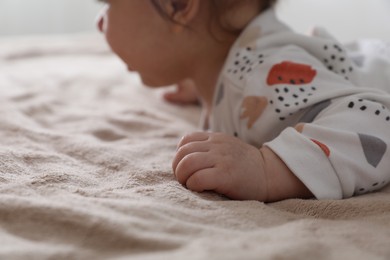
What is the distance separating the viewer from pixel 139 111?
1.03 meters

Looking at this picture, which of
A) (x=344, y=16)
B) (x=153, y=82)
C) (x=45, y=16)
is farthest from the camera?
(x=45, y=16)

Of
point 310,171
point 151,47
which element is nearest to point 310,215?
point 310,171

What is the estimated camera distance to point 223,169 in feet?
1.99

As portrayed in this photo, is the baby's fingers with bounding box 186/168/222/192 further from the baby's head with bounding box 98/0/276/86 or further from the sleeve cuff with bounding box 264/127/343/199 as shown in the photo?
the baby's head with bounding box 98/0/276/86

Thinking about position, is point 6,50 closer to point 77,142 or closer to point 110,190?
point 77,142

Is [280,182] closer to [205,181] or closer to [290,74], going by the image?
[205,181]

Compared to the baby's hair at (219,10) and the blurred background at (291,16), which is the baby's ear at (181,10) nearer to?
the baby's hair at (219,10)

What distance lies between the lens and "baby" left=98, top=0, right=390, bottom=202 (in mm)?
616

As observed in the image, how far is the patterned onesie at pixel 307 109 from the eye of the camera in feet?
2.03

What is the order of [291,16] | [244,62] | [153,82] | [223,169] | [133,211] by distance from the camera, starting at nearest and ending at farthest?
[133,211] < [223,169] < [244,62] < [153,82] < [291,16]

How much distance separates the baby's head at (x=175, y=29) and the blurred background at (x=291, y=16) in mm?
590

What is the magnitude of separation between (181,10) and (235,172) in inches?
16.4

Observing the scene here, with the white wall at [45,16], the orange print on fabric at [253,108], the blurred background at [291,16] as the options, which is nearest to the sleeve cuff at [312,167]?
the orange print on fabric at [253,108]

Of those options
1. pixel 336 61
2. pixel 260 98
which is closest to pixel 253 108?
pixel 260 98
